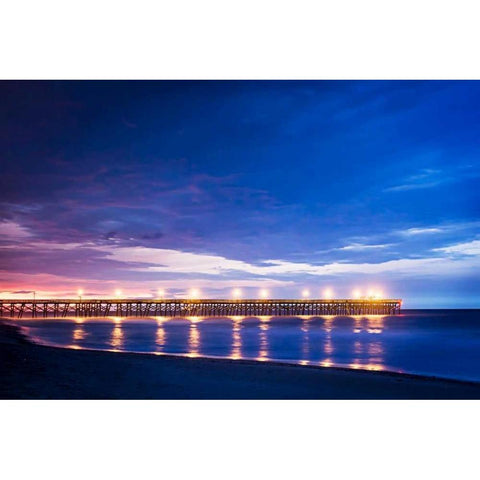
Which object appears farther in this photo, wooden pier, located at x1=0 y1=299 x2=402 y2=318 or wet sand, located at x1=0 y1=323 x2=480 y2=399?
wooden pier, located at x1=0 y1=299 x2=402 y2=318

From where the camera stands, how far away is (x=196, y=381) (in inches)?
307

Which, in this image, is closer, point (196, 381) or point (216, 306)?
point (196, 381)

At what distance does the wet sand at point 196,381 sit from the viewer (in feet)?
22.7

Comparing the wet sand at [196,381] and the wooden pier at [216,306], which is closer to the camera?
the wet sand at [196,381]

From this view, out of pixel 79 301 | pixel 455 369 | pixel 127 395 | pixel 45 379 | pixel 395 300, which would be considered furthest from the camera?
pixel 395 300

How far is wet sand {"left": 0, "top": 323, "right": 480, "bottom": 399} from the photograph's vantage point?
691 cm

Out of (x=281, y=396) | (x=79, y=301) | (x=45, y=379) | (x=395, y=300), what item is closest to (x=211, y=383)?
(x=281, y=396)
